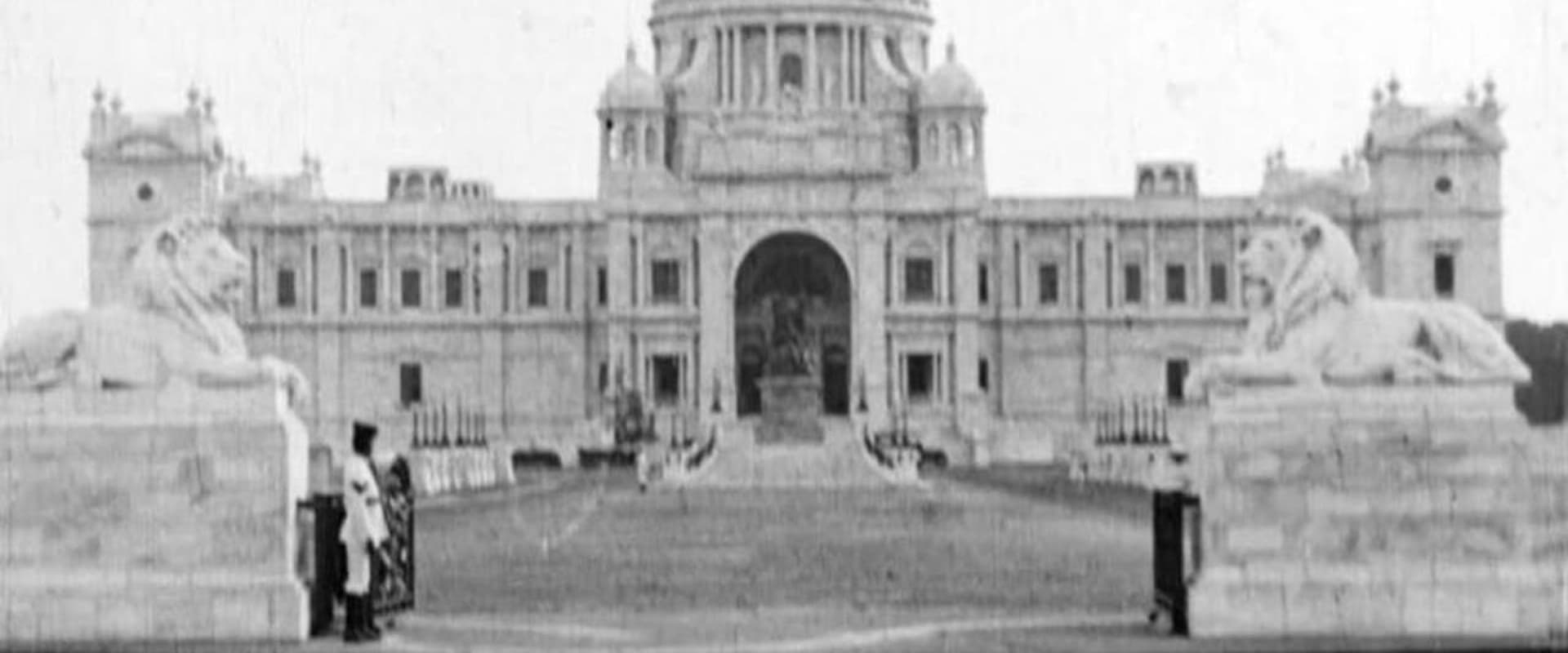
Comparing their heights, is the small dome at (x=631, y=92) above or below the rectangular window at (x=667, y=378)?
above

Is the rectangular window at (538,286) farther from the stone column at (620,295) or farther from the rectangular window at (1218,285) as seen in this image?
the rectangular window at (1218,285)

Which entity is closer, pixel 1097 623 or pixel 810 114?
pixel 1097 623

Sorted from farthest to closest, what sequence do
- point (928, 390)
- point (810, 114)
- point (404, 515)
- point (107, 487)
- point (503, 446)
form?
point (810, 114) < point (928, 390) < point (503, 446) < point (404, 515) < point (107, 487)

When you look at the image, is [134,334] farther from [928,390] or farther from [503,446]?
[928,390]

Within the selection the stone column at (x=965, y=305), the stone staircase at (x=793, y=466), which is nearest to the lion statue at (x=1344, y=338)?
the stone staircase at (x=793, y=466)

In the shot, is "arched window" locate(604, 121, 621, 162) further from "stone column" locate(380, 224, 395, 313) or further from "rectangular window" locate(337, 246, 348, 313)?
"rectangular window" locate(337, 246, 348, 313)

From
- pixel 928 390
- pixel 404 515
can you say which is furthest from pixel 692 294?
pixel 404 515
